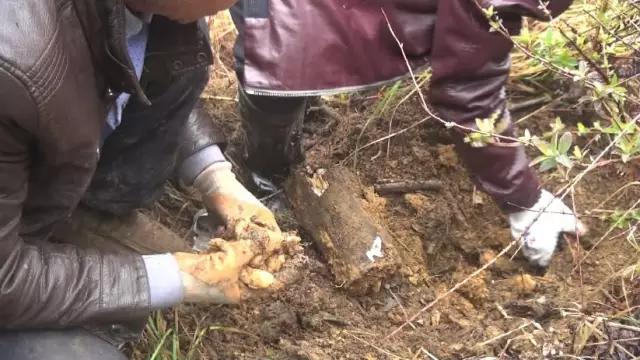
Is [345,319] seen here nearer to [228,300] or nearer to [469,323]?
[469,323]

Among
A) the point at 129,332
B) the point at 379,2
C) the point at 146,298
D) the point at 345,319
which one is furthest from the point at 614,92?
the point at 129,332

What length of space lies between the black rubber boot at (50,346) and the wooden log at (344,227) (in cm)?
71

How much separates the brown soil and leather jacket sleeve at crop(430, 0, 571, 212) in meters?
0.13

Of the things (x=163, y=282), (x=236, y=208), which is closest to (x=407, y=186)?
(x=236, y=208)

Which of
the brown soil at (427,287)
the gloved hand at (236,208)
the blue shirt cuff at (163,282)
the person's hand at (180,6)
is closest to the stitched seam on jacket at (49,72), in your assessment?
the person's hand at (180,6)

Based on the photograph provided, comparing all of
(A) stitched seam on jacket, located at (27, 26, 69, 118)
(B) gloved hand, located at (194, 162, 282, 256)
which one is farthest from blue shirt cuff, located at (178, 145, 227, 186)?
(A) stitched seam on jacket, located at (27, 26, 69, 118)

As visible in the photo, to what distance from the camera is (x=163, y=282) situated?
5.25ft

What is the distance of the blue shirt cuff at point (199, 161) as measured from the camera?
204 cm

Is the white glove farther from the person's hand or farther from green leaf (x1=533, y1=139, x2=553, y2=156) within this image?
the person's hand

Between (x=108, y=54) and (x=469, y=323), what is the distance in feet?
3.95

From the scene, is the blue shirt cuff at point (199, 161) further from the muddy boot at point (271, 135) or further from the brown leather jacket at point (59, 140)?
the brown leather jacket at point (59, 140)

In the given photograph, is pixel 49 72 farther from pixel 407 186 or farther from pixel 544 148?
pixel 407 186

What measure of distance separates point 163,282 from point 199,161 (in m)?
0.51

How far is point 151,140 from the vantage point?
6.16ft
